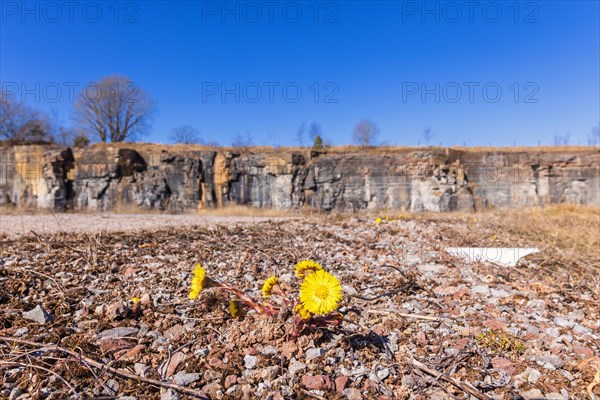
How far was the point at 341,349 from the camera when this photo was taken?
6.75 feet

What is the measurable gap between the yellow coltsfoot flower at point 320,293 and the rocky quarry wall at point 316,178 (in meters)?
15.7

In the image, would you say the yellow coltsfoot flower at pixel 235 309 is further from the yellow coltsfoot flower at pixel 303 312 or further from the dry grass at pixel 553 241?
the dry grass at pixel 553 241

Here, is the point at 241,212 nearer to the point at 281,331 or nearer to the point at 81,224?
→ the point at 81,224

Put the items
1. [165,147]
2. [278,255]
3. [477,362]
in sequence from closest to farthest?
1. [477,362]
2. [278,255]
3. [165,147]

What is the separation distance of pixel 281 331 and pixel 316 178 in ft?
52.4

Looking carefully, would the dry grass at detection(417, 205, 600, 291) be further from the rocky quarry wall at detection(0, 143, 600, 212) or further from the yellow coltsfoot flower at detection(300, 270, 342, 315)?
the rocky quarry wall at detection(0, 143, 600, 212)

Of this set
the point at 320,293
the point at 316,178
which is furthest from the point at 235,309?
the point at 316,178

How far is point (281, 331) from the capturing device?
2.06 m

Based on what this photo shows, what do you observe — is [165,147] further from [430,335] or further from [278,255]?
[430,335]

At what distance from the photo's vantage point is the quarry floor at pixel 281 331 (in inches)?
69.7

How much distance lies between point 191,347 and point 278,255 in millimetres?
2136

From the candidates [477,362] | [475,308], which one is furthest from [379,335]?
[475,308]

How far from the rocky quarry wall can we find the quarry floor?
13.4 m

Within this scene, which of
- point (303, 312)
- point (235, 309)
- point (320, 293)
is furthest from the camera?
point (235, 309)
